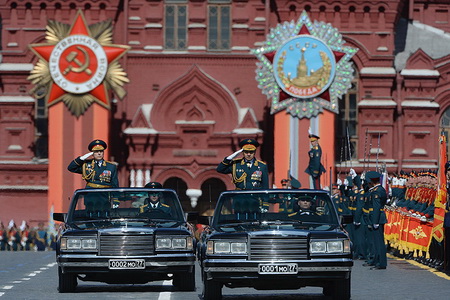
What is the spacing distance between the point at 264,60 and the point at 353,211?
43.1 ft

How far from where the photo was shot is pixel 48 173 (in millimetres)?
43562

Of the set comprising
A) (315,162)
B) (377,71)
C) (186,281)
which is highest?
(377,71)

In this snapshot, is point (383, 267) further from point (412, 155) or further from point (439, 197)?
point (412, 155)

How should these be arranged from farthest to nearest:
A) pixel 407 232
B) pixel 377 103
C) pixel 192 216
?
pixel 377 103, pixel 407 232, pixel 192 216

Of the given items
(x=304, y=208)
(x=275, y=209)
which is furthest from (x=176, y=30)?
(x=304, y=208)

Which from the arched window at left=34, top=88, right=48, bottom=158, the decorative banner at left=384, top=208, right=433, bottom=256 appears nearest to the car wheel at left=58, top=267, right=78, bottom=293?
the decorative banner at left=384, top=208, right=433, bottom=256

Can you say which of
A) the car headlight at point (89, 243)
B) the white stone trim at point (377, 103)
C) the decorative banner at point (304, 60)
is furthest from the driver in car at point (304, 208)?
the white stone trim at point (377, 103)

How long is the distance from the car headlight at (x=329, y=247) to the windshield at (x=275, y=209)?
690 mm

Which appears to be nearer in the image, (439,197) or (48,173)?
(439,197)

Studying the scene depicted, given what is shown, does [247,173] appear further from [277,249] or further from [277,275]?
[277,275]

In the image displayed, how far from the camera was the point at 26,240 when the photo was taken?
4000 centimetres

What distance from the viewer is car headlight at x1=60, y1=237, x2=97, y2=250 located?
1669cm

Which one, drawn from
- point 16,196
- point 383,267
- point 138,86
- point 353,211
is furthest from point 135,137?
point 383,267

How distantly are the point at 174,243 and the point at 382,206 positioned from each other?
8.00 m
